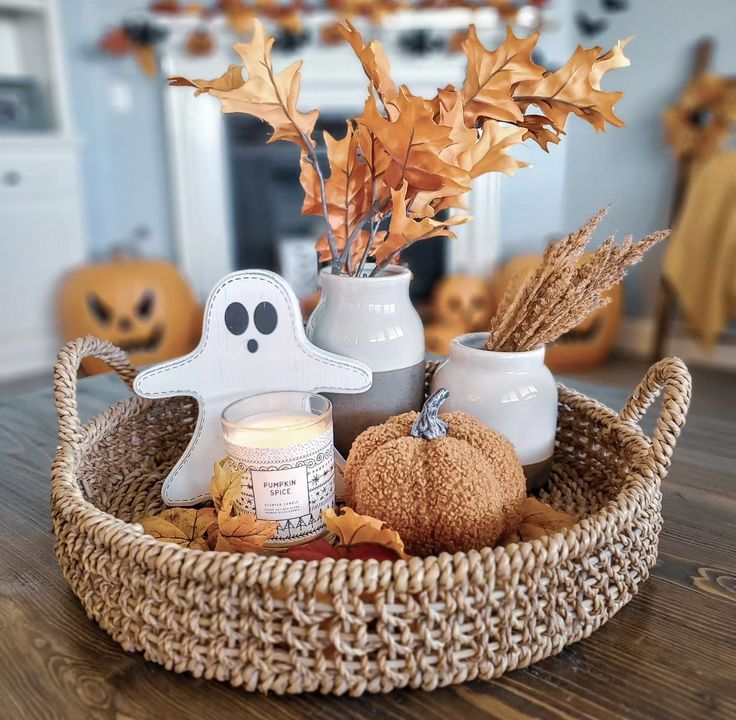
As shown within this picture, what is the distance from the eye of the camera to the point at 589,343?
2.57 metres

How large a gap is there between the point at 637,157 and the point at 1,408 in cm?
237

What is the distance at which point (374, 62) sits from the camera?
55cm

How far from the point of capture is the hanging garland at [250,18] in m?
2.58

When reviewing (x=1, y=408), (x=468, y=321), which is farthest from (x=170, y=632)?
(x=468, y=321)

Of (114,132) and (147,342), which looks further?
(114,132)

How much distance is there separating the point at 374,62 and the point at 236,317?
0.23 m

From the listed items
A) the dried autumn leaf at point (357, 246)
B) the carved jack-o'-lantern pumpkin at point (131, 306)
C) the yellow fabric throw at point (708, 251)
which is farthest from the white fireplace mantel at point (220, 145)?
the dried autumn leaf at point (357, 246)

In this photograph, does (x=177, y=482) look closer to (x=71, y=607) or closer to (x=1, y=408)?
(x=71, y=607)

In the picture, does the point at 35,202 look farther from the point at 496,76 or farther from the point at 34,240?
the point at 496,76

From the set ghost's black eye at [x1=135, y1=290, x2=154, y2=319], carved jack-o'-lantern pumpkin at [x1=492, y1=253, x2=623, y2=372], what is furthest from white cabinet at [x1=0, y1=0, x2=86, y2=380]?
carved jack-o'-lantern pumpkin at [x1=492, y1=253, x2=623, y2=372]

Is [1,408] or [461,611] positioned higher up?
[461,611]

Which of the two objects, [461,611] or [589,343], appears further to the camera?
[589,343]

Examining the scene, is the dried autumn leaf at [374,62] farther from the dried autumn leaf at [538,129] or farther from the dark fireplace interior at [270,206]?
the dark fireplace interior at [270,206]

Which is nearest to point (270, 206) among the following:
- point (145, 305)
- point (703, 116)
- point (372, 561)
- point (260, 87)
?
point (145, 305)
